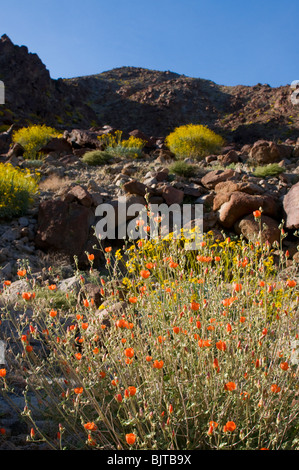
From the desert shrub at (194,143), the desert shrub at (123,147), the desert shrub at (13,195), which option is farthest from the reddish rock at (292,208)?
the desert shrub at (123,147)

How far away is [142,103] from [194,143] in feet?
72.8

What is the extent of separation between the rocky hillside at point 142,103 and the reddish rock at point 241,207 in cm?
1678

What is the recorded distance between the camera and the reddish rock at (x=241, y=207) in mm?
6328

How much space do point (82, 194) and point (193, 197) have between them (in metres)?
2.44

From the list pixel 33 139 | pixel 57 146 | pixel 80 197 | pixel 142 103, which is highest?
pixel 142 103

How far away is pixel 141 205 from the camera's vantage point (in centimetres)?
705

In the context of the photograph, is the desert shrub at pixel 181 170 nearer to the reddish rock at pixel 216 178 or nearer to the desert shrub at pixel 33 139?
the reddish rock at pixel 216 178

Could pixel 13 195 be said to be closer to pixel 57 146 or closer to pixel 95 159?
pixel 95 159

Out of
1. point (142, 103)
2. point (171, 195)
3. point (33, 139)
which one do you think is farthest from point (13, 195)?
point (142, 103)

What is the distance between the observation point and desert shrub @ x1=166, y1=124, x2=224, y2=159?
1233 cm

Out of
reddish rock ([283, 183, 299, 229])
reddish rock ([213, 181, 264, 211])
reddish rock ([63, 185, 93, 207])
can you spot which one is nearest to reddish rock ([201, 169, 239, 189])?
reddish rock ([213, 181, 264, 211])

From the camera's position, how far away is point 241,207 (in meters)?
6.34
